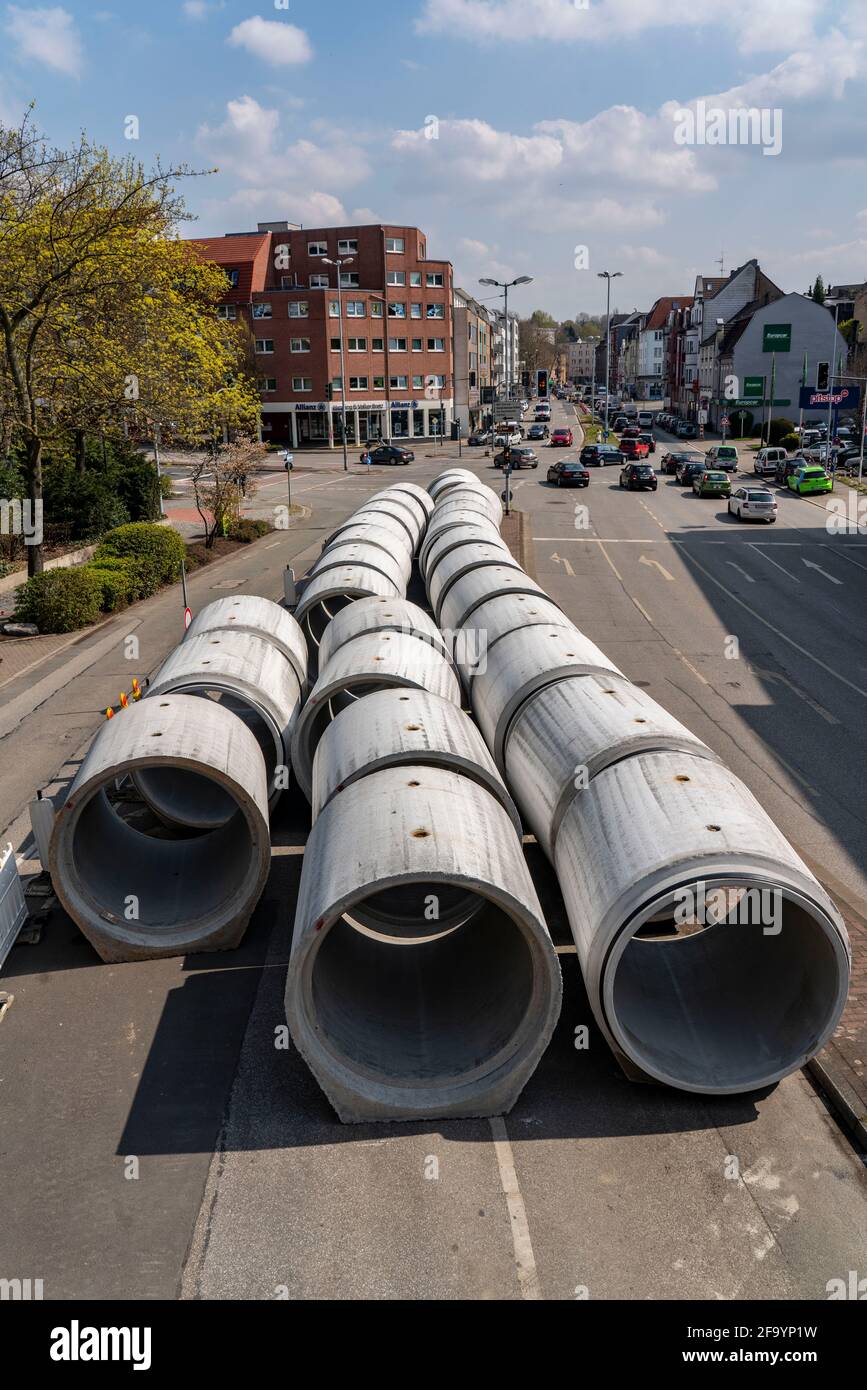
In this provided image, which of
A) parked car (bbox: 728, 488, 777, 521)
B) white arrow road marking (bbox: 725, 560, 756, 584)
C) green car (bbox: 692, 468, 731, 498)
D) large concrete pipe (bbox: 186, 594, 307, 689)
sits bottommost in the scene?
white arrow road marking (bbox: 725, 560, 756, 584)

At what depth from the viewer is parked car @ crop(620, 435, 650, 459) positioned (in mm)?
65562

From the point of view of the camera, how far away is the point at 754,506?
40844 millimetres

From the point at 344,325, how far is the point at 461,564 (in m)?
66.2

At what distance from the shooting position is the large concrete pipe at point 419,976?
24.2 feet

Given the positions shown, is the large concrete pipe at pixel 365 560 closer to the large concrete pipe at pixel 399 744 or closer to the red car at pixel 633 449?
the large concrete pipe at pixel 399 744

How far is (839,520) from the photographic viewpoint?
41688mm

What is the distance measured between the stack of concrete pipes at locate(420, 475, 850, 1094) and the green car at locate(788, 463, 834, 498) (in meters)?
44.4

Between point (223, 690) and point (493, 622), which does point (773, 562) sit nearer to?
point (493, 622)

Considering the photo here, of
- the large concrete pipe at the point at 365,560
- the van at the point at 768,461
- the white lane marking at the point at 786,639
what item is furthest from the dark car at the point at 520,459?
the large concrete pipe at the point at 365,560

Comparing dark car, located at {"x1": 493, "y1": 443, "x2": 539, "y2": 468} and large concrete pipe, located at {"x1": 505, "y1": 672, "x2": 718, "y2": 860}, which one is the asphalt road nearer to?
large concrete pipe, located at {"x1": 505, "y1": 672, "x2": 718, "y2": 860}

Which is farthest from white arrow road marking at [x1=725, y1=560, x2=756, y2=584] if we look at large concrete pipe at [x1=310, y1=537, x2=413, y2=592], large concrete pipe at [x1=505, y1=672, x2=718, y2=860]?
large concrete pipe at [x1=505, y1=672, x2=718, y2=860]

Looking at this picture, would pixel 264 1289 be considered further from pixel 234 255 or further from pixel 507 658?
pixel 234 255
